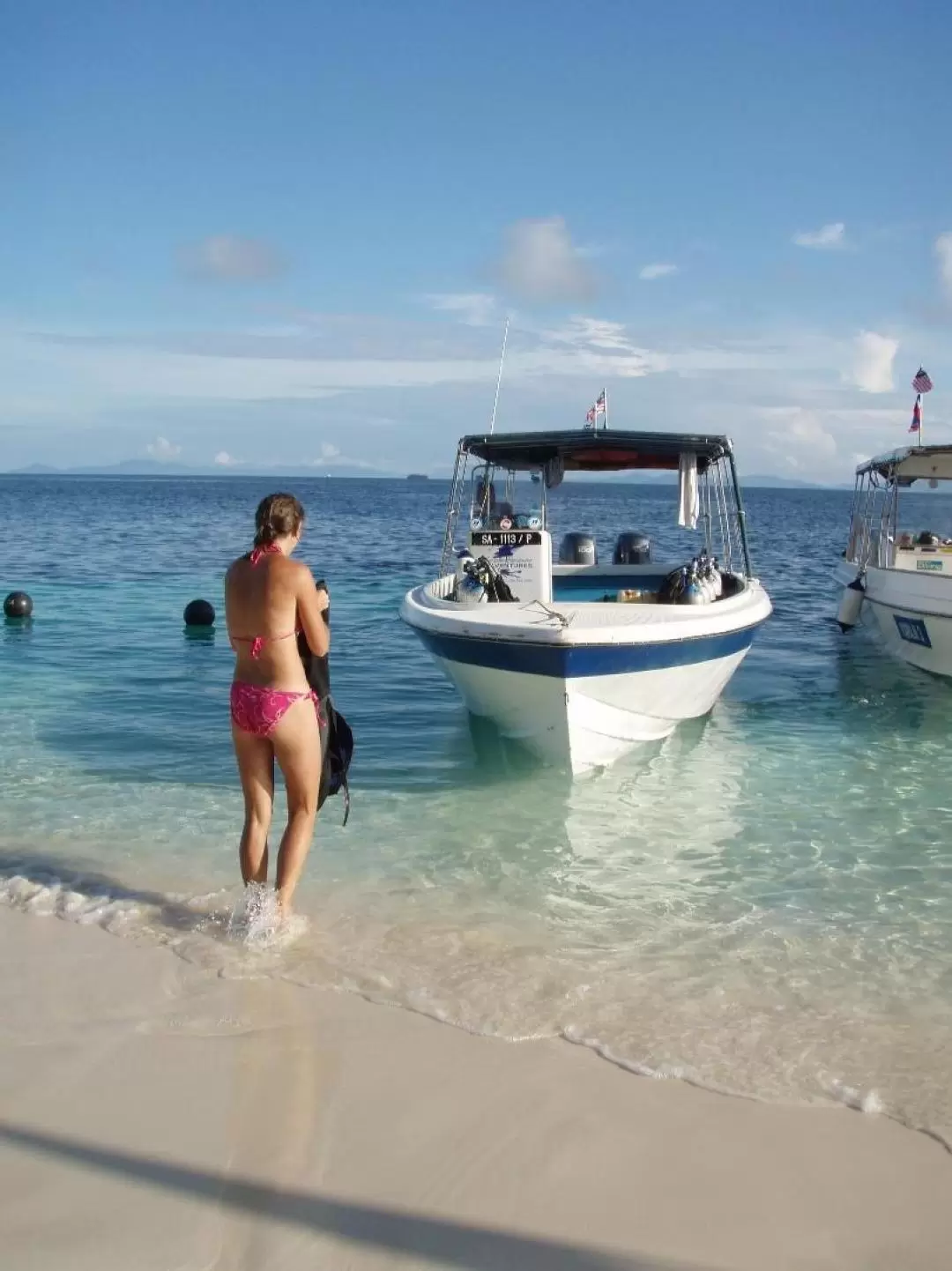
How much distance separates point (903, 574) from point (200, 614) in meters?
10.3

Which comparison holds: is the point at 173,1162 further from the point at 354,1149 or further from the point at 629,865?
the point at 629,865

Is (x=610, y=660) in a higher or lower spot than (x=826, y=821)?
higher

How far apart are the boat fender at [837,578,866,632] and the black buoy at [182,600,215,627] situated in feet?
32.0

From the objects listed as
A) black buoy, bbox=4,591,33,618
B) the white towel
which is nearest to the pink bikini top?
the white towel

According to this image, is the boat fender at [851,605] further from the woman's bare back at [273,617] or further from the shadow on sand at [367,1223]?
the shadow on sand at [367,1223]

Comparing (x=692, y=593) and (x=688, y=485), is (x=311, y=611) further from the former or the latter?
(x=688, y=485)

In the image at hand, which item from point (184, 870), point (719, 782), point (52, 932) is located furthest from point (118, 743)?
point (719, 782)

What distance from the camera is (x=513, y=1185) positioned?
3.64 metres

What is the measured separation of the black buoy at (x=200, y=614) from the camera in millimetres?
17281

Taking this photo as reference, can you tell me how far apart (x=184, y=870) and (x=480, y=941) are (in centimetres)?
203

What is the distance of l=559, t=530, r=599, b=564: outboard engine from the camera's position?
14.5 m

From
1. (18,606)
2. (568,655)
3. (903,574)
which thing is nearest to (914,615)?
(903,574)

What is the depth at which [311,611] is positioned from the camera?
199 inches

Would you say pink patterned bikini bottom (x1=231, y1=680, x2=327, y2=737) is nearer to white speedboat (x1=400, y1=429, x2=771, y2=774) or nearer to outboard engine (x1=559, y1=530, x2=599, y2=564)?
white speedboat (x1=400, y1=429, x2=771, y2=774)
